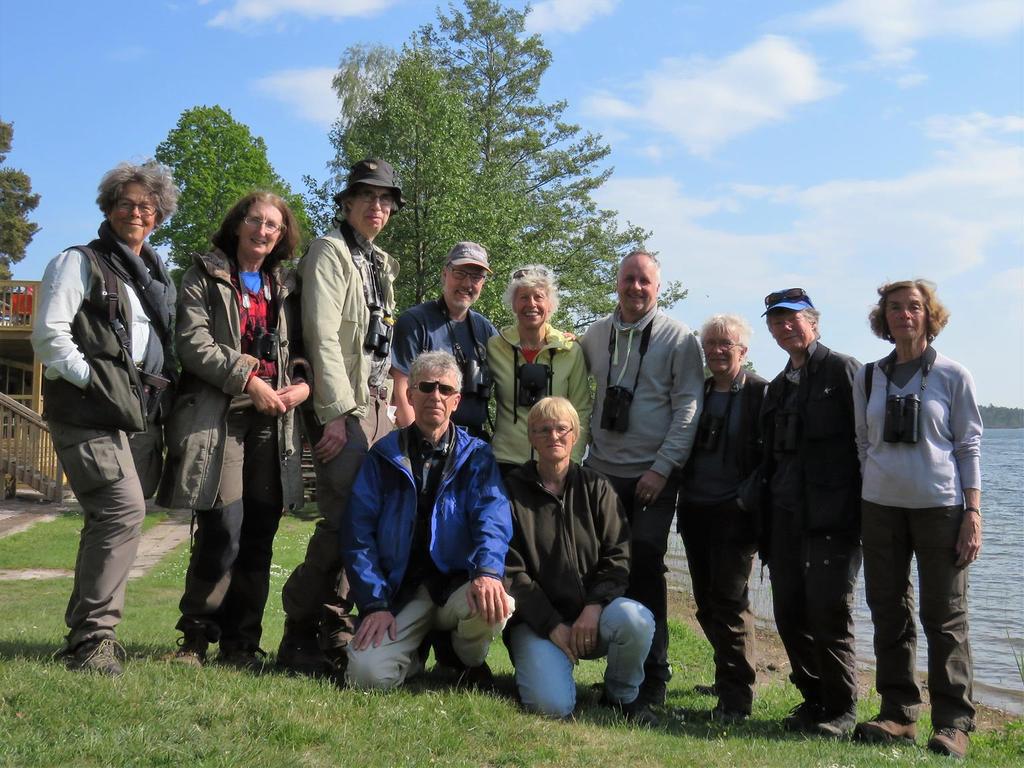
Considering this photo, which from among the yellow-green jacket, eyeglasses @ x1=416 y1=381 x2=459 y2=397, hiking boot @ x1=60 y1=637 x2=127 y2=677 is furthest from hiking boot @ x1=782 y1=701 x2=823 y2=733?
hiking boot @ x1=60 y1=637 x2=127 y2=677

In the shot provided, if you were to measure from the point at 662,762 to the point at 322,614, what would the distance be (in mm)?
2116

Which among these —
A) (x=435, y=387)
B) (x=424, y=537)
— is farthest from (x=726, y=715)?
(x=435, y=387)

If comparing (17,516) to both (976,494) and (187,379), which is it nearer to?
(187,379)

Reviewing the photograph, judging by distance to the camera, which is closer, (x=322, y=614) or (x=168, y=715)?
(x=168, y=715)

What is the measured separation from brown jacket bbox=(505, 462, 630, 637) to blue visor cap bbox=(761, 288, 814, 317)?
1463 mm

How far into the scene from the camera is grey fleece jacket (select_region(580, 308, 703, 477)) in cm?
568

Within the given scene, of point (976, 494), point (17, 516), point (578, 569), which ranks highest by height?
point (976, 494)

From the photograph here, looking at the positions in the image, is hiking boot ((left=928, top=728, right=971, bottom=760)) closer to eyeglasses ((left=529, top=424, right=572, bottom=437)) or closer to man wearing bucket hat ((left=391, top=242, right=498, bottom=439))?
eyeglasses ((left=529, top=424, right=572, bottom=437))

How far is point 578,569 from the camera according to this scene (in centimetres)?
521

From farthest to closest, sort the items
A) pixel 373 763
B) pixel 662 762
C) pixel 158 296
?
1. pixel 158 296
2. pixel 662 762
3. pixel 373 763

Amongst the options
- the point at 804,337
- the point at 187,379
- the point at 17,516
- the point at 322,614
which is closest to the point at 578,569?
the point at 322,614

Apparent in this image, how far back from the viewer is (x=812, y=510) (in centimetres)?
536

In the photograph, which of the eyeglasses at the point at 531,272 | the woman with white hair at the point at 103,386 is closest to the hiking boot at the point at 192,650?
the woman with white hair at the point at 103,386

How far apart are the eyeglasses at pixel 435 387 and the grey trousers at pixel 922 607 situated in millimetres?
2376
